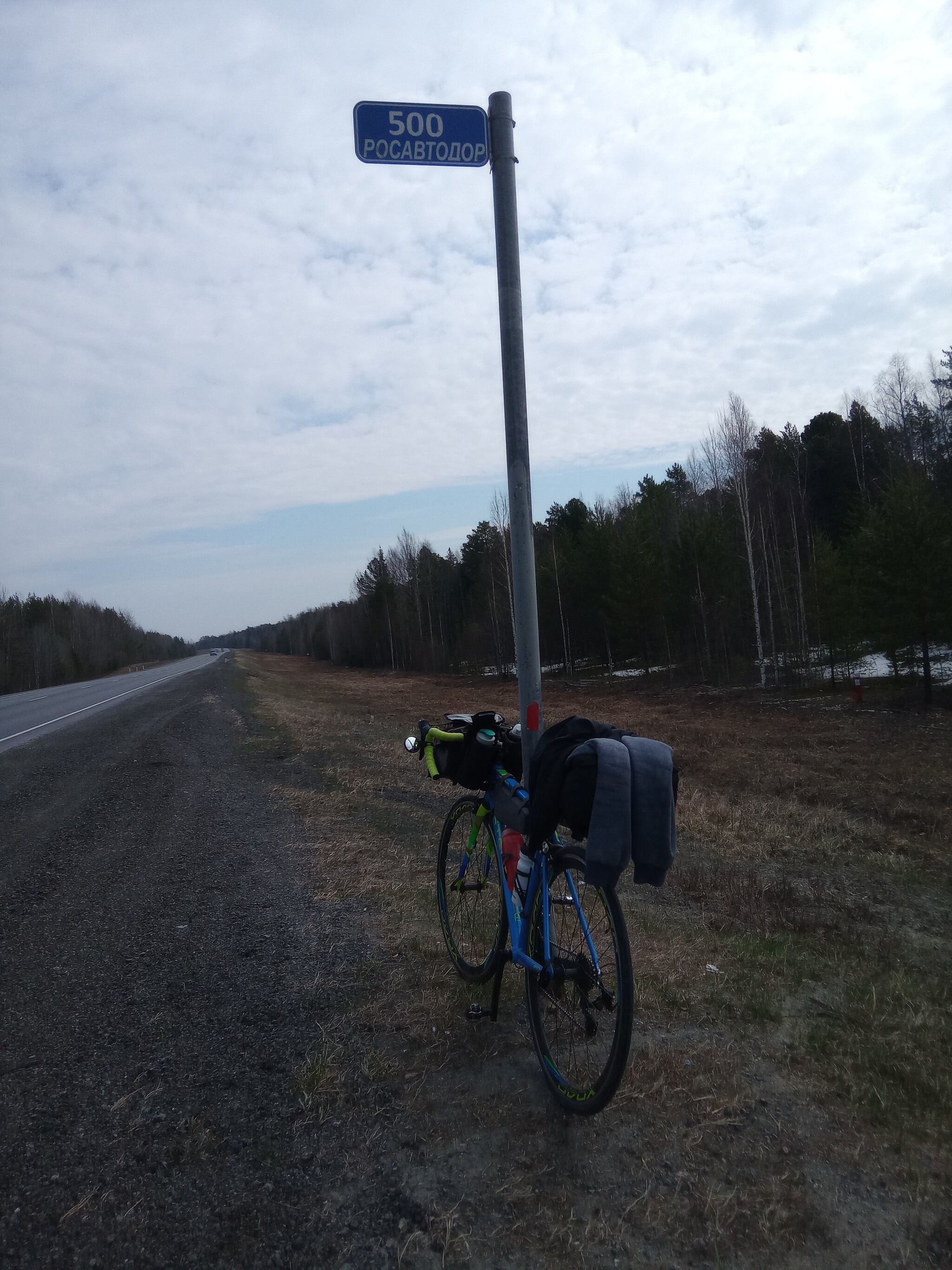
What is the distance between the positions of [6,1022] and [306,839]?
299cm

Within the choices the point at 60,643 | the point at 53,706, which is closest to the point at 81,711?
the point at 53,706

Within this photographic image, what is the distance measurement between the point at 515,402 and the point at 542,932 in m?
1.99

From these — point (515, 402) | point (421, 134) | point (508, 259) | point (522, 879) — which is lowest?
point (522, 879)

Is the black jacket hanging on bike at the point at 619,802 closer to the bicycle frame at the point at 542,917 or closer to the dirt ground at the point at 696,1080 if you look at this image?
the bicycle frame at the point at 542,917

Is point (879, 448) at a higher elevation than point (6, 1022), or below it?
higher

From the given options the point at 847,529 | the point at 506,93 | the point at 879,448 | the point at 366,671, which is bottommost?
the point at 366,671

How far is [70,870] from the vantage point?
5727 millimetres

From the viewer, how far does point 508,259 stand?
3021 mm

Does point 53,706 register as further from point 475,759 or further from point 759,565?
point 759,565

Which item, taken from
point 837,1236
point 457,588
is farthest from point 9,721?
point 457,588

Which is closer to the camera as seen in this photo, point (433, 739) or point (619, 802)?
point (619, 802)

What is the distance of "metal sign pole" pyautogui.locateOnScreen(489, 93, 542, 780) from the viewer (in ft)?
9.84

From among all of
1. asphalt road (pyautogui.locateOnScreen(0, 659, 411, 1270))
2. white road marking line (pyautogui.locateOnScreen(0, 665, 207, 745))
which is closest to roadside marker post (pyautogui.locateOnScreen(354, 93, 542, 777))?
asphalt road (pyautogui.locateOnScreen(0, 659, 411, 1270))

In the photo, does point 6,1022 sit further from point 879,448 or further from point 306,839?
point 879,448
